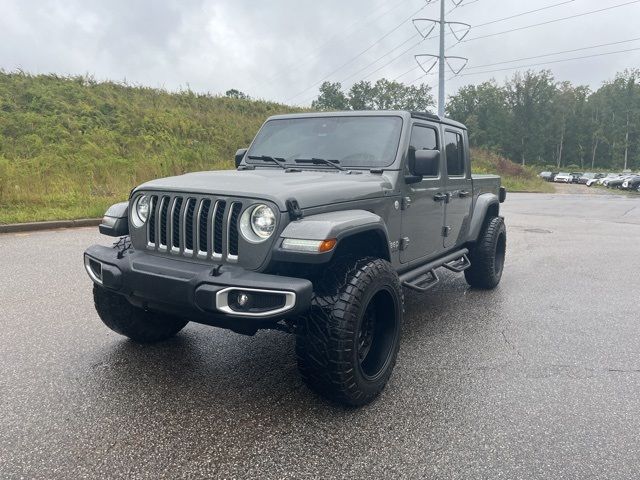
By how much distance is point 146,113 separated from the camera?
71.4 ft

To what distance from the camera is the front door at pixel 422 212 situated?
385cm

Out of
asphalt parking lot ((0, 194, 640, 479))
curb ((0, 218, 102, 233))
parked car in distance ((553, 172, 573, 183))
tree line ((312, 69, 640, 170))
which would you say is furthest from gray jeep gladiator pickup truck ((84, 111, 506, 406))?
tree line ((312, 69, 640, 170))

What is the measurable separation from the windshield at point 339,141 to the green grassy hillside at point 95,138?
302 inches

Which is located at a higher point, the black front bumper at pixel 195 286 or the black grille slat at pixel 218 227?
the black grille slat at pixel 218 227

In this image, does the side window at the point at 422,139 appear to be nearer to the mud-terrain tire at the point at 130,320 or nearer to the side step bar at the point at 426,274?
the side step bar at the point at 426,274

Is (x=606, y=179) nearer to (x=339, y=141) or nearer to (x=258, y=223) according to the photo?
(x=339, y=141)

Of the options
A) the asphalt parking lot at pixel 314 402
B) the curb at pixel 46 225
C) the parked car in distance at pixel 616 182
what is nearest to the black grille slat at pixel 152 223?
the asphalt parking lot at pixel 314 402

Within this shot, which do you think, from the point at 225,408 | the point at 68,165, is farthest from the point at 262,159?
the point at 68,165

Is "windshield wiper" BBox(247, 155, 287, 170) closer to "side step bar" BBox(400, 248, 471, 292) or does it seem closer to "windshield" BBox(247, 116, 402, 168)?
"windshield" BBox(247, 116, 402, 168)

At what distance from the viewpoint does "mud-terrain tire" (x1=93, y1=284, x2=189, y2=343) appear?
3.54 metres

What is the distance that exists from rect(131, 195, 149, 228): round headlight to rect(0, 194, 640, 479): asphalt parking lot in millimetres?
1040

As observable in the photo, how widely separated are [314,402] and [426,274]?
1.79 m

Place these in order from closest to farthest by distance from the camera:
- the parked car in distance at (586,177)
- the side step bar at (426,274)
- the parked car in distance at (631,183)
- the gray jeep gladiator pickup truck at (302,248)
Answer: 1. the gray jeep gladiator pickup truck at (302,248)
2. the side step bar at (426,274)
3. the parked car in distance at (631,183)
4. the parked car in distance at (586,177)

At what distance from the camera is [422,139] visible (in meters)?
4.25
